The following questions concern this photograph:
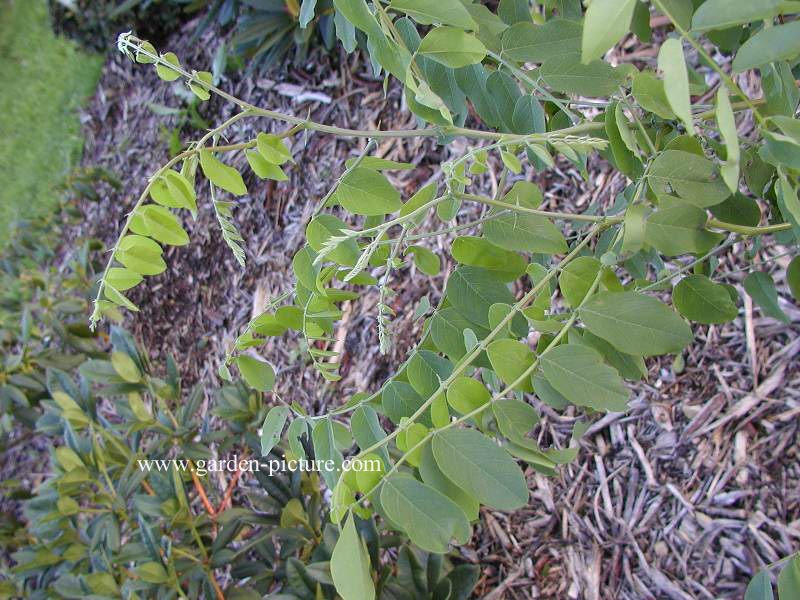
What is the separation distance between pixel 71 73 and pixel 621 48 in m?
3.18

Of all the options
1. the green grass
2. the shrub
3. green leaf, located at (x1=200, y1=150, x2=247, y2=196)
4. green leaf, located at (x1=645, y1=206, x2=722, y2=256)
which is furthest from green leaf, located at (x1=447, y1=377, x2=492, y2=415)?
the green grass

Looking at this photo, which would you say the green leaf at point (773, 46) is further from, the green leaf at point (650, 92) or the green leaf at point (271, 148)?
the green leaf at point (271, 148)

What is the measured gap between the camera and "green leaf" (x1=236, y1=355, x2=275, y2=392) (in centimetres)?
91

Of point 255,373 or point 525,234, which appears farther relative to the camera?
point 255,373

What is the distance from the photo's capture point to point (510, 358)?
726mm

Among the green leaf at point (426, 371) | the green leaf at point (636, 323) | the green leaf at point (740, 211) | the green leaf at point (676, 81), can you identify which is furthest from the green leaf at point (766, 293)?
the green leaf at point (676, 81)

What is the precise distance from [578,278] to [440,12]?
314 millimetres

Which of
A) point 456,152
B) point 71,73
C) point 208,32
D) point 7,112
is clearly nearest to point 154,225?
point 456,152

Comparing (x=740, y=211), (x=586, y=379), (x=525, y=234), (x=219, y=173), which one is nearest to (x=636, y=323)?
(x=586, y=379)

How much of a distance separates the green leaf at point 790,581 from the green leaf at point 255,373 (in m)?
0.62

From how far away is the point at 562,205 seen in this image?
177cm

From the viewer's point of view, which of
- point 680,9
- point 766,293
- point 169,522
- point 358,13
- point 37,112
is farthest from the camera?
point 37,112

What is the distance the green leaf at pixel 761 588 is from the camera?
2.44 feet

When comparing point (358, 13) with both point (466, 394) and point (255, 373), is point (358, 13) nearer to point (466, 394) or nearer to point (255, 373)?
point (466, 394)
